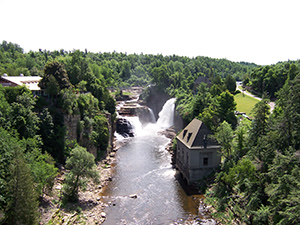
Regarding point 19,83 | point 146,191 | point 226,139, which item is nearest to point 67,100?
point 19,83

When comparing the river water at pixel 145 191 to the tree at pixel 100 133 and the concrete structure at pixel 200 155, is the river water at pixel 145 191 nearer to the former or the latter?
the concrete structure at pixel 200 155

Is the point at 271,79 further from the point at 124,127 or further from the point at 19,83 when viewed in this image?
the point at 19,83

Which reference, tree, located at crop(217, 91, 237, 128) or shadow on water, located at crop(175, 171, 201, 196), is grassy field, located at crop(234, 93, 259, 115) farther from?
shadow on water, located at crop(175, 171, 201, 196)

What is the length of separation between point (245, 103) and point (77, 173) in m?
56.2

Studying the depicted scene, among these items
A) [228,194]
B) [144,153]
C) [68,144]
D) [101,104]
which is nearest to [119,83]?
[101,104]

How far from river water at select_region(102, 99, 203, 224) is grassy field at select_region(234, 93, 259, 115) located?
24.3 meters

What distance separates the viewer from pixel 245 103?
73.3 m

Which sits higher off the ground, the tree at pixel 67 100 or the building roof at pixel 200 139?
the tree at pixel 67 100

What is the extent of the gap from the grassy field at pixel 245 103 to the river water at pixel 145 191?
957 inches

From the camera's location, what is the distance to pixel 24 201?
23.1 meters

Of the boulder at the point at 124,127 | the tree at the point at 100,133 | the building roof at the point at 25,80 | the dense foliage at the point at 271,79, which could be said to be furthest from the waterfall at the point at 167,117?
the building roof at the point at 25,80

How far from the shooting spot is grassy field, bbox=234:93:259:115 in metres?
66.1

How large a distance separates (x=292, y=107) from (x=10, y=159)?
30.7m

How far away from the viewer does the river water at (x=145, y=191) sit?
31.3 meters
